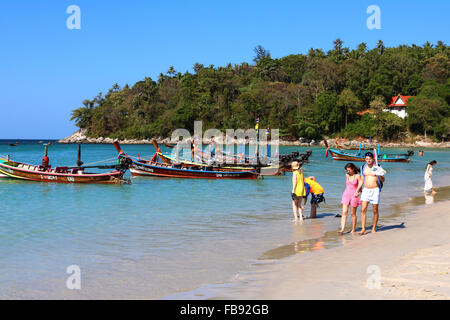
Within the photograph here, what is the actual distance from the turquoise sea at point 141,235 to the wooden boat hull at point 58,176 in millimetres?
2339

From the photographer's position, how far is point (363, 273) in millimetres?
7836

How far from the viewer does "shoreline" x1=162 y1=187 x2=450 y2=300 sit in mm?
6774

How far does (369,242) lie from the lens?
10.7m

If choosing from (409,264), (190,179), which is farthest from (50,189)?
(409,264)

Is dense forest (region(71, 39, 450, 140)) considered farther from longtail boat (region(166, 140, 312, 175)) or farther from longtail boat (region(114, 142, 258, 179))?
longtail boat (region(114, 142, 258, 179))

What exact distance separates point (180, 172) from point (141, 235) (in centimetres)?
1912

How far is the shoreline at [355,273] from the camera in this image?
6.77 m

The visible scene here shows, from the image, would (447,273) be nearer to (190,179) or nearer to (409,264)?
(409,264)

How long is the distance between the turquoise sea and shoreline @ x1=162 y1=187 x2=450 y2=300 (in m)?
0.57

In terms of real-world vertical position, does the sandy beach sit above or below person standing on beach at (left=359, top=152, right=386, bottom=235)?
below

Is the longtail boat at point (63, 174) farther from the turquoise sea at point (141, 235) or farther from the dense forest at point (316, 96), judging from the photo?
the dense forest at point (316, 96)
